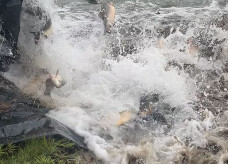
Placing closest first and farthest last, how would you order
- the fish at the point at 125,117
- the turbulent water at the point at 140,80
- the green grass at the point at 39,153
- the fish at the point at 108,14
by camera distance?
1. the green grass at the point at 39,153
2. the turbulent water at the point at 140,80
3. the fish at the point at 125,117
4. the fish at the point at 108,14

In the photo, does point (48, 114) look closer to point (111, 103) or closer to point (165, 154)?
point (111, 103)

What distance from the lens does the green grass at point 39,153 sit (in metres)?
3.74

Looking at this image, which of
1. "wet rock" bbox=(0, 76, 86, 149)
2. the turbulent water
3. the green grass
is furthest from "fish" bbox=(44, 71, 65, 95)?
the green grass

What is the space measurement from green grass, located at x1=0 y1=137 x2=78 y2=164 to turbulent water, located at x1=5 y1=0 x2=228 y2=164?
37cm

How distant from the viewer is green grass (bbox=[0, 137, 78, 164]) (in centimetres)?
374

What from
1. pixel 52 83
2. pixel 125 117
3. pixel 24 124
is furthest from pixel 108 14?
pixel 24 124

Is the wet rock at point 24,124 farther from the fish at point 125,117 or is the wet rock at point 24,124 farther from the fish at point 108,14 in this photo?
the fish at point 108,14

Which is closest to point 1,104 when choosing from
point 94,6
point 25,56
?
point 25,56

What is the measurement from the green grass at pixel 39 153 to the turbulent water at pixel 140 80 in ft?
1.23

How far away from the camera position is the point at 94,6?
9078 millimetres

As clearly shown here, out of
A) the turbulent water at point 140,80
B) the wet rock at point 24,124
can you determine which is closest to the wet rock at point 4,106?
the wet rock at point 24,124

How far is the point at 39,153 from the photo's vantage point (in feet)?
12.7

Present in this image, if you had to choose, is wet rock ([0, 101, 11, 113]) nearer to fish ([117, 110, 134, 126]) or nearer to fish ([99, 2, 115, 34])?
fish ([117, 110, 134, 126])

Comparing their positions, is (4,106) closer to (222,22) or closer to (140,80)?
(140,80)
